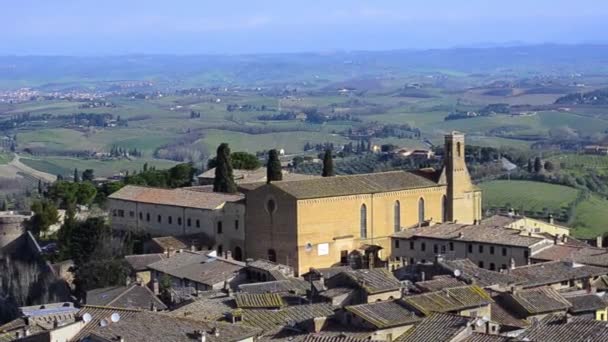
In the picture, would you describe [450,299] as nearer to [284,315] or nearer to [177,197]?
[284,315]

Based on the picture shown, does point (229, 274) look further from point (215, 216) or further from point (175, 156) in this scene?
point (175, 156)

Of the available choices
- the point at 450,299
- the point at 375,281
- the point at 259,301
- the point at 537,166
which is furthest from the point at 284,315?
the point at 537,166

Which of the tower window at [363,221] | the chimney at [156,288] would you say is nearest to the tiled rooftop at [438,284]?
the chimney at [156,288]

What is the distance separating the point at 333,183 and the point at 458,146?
21.7 ft

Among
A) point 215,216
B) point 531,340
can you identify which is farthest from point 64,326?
point 215,216

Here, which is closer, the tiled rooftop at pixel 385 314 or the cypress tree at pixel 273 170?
the tiled rooftop at pixel 385 314

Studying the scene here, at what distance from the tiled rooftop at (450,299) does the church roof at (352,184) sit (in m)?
17.0

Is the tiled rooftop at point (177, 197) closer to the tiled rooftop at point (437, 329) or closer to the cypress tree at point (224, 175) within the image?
the cypress tree at point (224, 175)

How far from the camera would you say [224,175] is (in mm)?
51156

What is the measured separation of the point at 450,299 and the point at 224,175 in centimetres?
2589

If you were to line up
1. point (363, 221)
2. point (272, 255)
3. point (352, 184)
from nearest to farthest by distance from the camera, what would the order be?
point (272, 255)
point (363, 221)
point (352, 184)

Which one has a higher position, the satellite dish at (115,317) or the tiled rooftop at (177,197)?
the satellite dish at (115,317)

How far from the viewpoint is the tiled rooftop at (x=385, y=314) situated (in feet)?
78.2

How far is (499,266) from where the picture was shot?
40094 millimetres
